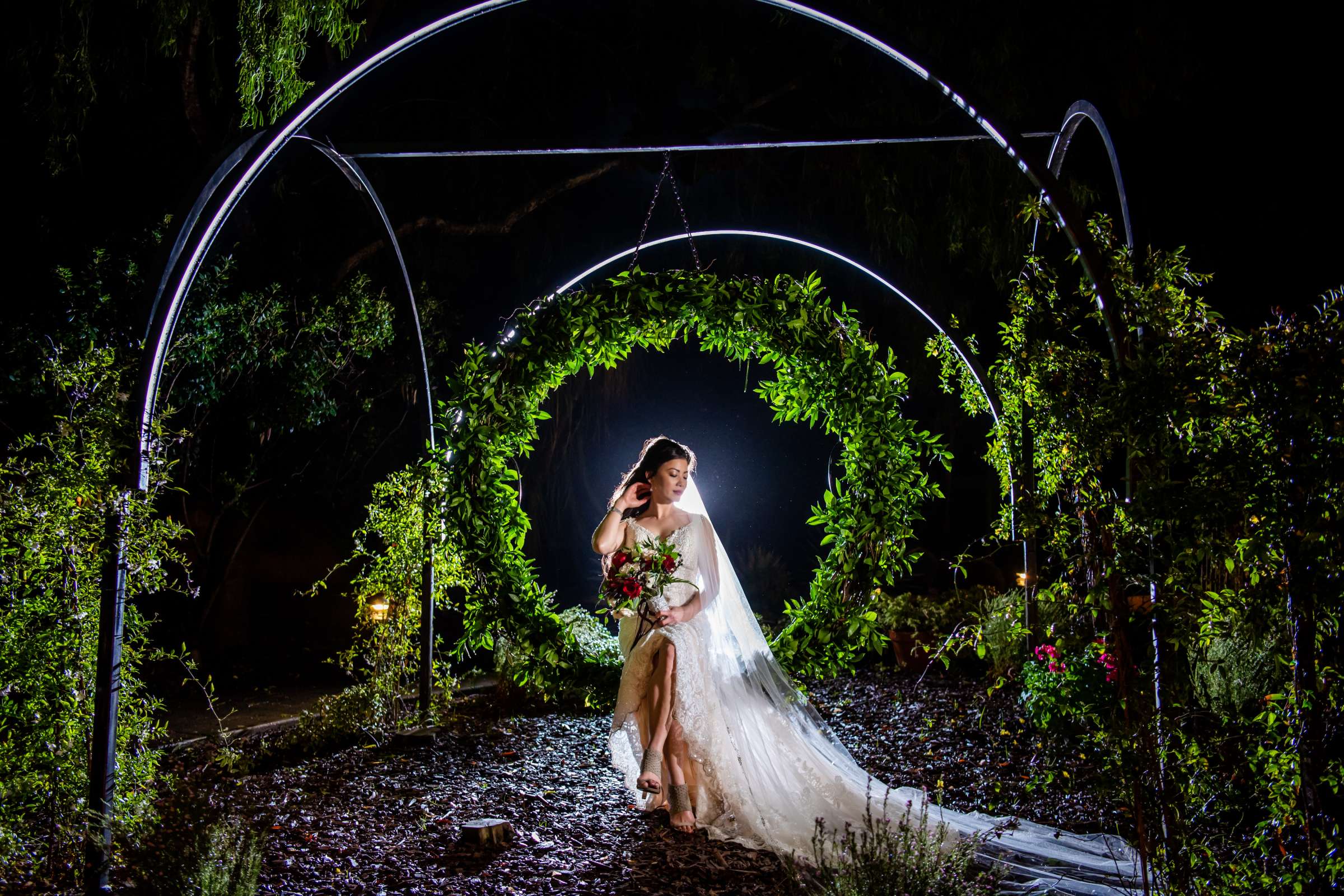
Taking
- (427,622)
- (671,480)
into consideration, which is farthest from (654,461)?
(427,622)


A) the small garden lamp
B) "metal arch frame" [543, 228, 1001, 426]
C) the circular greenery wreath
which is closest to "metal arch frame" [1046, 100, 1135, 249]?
the circular greenery wreath

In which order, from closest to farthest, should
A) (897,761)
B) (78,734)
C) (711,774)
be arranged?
(78,734) → (711,774) → (897,761)

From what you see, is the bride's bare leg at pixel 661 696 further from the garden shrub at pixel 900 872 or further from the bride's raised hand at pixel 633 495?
the garden shrub at pixel 900 872

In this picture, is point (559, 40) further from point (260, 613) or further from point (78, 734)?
point (78, 734)

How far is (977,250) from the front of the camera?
10383 millimetres

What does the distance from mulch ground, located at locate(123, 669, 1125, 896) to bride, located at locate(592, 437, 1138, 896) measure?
0.20 meters

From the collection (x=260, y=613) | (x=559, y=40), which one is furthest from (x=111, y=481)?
(x=260, y=613)

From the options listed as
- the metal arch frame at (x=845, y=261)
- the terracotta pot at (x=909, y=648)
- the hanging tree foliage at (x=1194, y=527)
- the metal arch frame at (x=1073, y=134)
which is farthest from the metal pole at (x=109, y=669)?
the terracotta pot at (x=909, y=648)

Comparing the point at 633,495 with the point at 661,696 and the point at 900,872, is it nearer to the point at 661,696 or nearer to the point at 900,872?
the point at 661,696

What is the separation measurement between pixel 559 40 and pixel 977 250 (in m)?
5.06

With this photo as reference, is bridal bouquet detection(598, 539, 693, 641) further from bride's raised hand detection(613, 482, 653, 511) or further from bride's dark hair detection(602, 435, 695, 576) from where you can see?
bride's raised hand detection(613, 482, 653, 511)

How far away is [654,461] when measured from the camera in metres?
5.02

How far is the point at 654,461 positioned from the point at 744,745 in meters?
1.47

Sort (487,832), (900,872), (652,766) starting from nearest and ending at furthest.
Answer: (900,872)
(487,832)
(652,766)
